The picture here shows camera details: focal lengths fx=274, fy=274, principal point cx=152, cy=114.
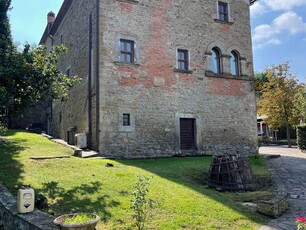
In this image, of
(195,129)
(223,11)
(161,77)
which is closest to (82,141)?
(161,77)

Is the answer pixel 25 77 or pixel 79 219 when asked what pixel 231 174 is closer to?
pixel 79 219

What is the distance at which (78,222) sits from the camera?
355cm

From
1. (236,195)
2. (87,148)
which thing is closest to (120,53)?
(87,148)

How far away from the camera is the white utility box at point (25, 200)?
4.42 meters

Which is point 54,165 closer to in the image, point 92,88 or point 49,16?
point 92,88

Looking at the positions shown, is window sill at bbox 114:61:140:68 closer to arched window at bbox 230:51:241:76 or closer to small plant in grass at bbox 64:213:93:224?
arched window at bbox 230:51:241:76

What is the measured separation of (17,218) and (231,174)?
18.0 feet

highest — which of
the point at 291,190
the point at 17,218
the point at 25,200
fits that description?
the point at 25,200

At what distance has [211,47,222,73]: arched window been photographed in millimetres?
15536

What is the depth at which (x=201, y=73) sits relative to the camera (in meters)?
14.9

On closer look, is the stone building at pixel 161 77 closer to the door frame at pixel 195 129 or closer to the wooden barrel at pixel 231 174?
the door frame at pixel 195 129

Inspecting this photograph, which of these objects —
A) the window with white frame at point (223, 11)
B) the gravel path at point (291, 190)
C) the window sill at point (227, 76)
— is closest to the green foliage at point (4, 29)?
the gravel path at point (291, 190)

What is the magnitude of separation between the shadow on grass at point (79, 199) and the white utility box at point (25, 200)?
0.62 metres

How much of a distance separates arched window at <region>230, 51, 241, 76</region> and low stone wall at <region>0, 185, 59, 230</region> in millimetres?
13846
